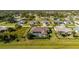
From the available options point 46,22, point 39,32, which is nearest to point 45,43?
point 39,32

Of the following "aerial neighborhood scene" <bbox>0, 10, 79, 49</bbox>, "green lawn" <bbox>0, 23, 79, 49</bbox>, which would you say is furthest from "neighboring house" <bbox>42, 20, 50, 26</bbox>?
"green lawn" <bbox>0, 23, 79, 49</bbox>

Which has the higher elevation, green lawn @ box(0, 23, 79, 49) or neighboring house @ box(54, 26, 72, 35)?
neighboring house @ box(54, 26, 72, 35)

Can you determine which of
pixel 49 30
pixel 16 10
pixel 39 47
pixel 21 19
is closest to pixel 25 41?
pixel 39 47

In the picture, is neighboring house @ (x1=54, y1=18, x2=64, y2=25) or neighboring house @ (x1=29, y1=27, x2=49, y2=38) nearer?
neighboring house @ (x1=29, y1=27, x2=49, y2=38)

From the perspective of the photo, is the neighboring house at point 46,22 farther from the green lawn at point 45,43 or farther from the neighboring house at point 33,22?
the green lawn at point 45,43

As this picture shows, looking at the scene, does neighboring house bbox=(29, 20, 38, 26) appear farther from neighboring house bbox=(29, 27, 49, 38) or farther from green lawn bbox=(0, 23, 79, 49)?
green lawn bbox=(0, 23, 79, 49)

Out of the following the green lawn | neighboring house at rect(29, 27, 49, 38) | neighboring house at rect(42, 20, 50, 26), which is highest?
neighboring house at rect(42, 20, 50, 26)

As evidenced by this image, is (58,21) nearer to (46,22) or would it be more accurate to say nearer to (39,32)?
(46,22)
